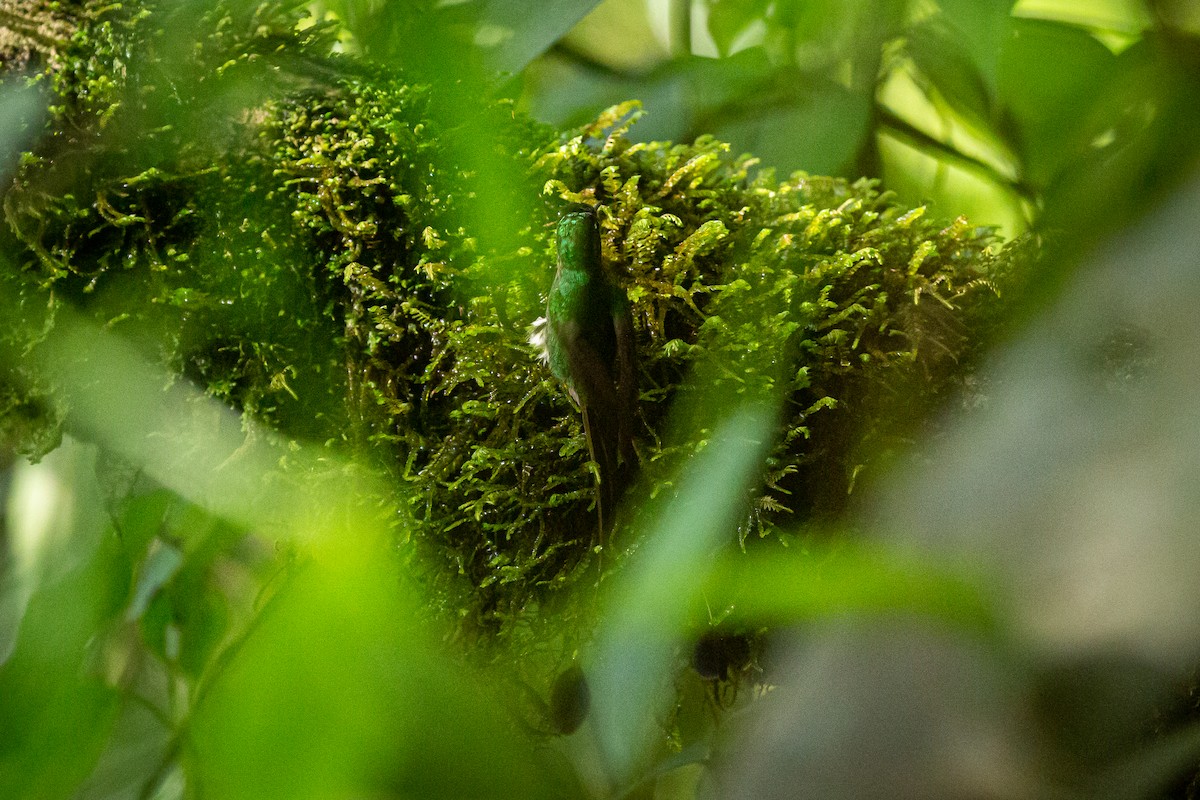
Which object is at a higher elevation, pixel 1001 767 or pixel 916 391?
pixel 916 391

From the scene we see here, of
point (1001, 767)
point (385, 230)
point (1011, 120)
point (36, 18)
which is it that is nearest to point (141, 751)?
point (385, 230)

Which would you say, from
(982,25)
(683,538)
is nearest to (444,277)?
(683,538)

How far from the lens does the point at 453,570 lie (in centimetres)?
69

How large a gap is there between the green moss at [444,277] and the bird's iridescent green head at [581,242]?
57mm

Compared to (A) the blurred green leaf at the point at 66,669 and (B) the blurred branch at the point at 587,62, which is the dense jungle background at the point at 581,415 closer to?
(A) the blurred green leaf at the point at 66,669

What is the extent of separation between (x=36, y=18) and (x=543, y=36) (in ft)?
1.71

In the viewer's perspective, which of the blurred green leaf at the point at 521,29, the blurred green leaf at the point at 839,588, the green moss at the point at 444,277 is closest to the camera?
the blurred green leaf at the point at 839,588

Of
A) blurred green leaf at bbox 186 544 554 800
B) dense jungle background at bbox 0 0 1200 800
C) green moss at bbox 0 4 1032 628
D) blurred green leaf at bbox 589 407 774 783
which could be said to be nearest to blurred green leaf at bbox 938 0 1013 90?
dense jungle background at bbox 0 0 1200 800

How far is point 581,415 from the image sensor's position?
590mm

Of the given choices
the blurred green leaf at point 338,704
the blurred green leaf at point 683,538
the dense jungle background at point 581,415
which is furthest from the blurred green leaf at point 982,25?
the blurred green leaf at point 338,704

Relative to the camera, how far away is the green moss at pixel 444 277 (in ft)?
1.98

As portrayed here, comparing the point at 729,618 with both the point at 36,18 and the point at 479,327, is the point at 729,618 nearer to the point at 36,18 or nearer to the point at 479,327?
the point at 479,327

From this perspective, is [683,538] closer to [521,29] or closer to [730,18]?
[521,29]

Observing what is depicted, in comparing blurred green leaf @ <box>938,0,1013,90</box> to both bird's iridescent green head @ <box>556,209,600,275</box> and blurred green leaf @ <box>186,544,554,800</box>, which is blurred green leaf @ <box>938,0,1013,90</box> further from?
blurred green leaf @ <box>186,544,554,800</box>
